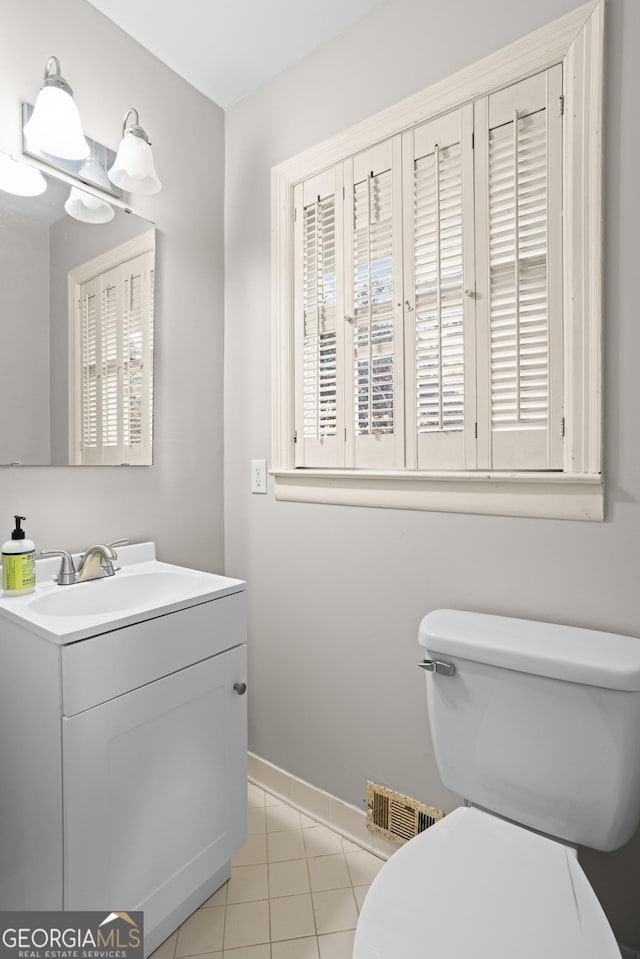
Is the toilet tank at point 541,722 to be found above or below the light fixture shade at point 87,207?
below

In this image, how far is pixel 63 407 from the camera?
135cm

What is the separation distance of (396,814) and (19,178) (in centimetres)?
196

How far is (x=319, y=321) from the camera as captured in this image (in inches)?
60.4

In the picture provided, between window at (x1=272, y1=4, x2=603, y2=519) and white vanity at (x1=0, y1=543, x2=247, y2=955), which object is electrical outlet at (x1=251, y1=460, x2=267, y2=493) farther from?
white vanity at (x1=0, y1=543, x2=247, y2=955)

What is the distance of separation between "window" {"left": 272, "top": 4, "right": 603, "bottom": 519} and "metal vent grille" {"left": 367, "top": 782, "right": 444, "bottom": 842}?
2.69 ft

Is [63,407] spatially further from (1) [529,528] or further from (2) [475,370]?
(1) [529,528]

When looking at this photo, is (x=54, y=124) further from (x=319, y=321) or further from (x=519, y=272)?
(x=519, y=272)

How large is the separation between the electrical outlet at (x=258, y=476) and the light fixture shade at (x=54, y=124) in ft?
3.28

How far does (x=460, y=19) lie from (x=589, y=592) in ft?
4.74

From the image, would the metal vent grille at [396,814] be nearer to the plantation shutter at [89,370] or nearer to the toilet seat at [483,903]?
the toilet seat at [483,903]

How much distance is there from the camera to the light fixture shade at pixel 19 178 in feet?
4.02

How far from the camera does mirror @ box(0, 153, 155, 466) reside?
125 cm

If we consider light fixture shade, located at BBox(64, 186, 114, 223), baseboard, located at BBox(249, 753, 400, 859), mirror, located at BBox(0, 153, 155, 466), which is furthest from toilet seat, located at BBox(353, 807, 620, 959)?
light fixture shade, located at BBox(64, 186, 114, 223)

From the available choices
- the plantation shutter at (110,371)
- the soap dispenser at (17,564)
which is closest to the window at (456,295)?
the plantation shutter at (110,371)
